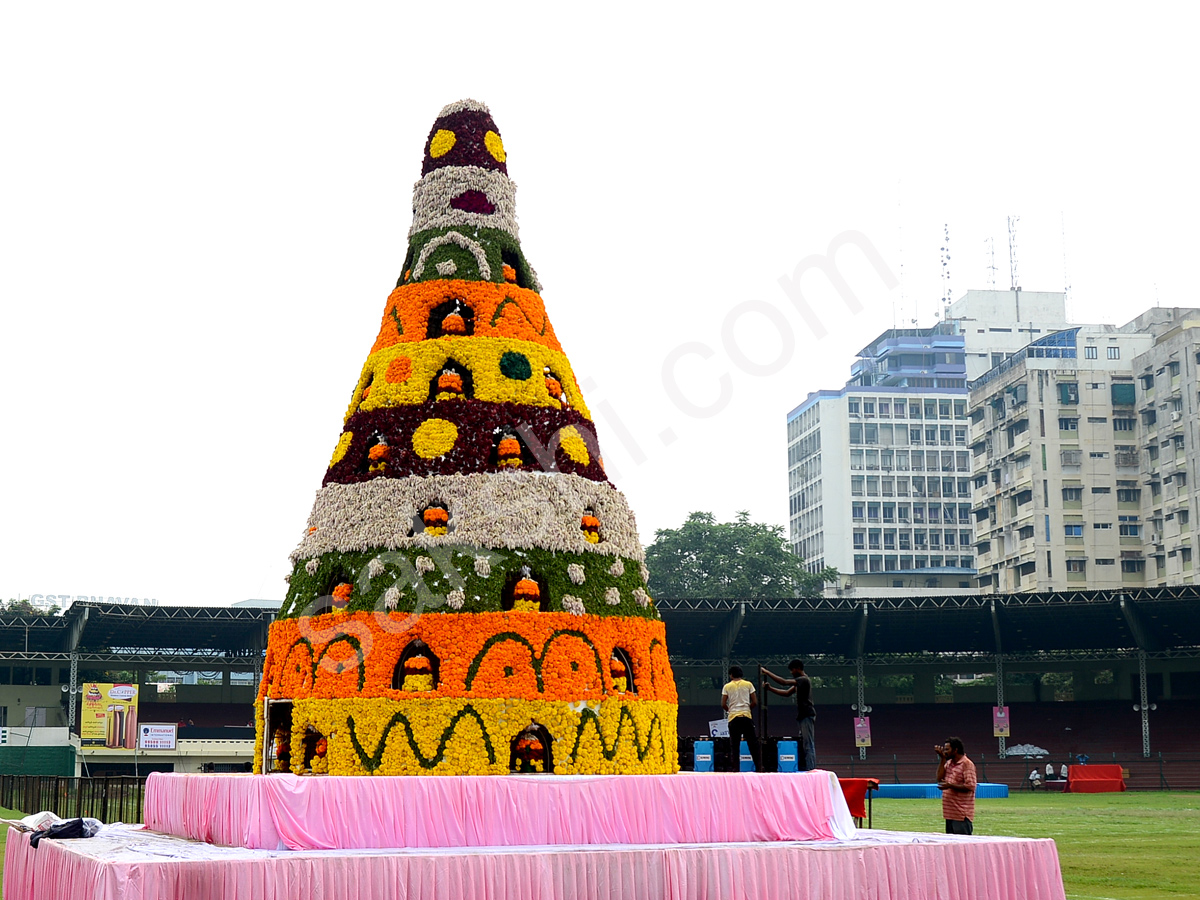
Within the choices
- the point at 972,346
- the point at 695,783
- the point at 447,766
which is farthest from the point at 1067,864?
the point at 972,346

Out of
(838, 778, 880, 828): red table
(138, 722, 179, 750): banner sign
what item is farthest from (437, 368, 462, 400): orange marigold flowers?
(138, 722, 179, 750): banner sign

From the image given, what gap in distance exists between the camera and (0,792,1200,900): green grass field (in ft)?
63.3

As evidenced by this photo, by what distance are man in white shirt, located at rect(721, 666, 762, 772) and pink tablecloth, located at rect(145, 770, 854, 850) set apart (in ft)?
8.90

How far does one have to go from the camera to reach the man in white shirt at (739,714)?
19844 millimetres

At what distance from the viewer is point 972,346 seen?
13000 centimetres

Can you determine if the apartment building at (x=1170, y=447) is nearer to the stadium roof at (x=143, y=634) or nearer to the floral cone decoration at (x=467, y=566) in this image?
the stadium roof at (x=143, y=634)

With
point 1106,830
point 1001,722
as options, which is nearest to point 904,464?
point 1001,722

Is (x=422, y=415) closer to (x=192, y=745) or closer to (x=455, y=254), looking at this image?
(x=455, y=254)

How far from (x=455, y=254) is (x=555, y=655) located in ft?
22.3

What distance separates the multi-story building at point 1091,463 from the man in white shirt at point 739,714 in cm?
7714

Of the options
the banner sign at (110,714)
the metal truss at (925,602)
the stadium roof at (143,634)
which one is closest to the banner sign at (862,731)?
the metal truss at (925,602)

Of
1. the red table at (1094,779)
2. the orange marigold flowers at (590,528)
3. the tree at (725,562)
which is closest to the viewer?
the orange marigold flowers at (590,528)

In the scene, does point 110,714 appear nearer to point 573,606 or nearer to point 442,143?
point 442,143

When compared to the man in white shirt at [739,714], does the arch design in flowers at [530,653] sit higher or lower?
higher
